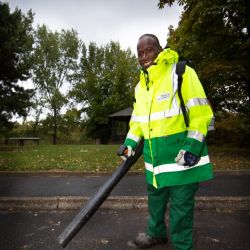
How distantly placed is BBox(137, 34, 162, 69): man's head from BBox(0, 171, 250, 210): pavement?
2726 millimetres

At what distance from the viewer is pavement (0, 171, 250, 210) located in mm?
5125

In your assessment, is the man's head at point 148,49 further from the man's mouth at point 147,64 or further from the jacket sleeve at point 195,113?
the jacket sleeve at point 195,113

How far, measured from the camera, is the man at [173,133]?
266 cm

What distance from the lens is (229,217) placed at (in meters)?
4.65

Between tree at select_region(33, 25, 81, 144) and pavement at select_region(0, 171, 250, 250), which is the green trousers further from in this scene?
tree at select_region(33, 25, 81, 144)

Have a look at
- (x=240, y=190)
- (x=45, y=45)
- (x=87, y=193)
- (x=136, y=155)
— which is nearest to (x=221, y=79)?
(x=240, y=190)

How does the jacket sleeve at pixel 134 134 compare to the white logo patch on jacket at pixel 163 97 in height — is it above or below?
below

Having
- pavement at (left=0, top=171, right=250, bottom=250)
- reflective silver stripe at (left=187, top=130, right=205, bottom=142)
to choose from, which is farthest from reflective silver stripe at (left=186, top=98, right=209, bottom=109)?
pavement at (left=0, top=171, right=250, bottom=250)

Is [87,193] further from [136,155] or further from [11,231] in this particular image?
[136,155]

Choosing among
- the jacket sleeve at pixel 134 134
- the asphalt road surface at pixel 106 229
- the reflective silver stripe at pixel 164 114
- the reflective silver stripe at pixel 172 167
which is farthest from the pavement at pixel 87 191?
the reflective silver stripe at pixel 164 114

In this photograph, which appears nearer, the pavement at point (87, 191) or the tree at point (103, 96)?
the pavement at point (87, 191)

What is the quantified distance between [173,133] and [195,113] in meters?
0.28

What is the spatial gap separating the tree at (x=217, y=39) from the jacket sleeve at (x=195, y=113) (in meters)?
10.4

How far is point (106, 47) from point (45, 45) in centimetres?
1004
